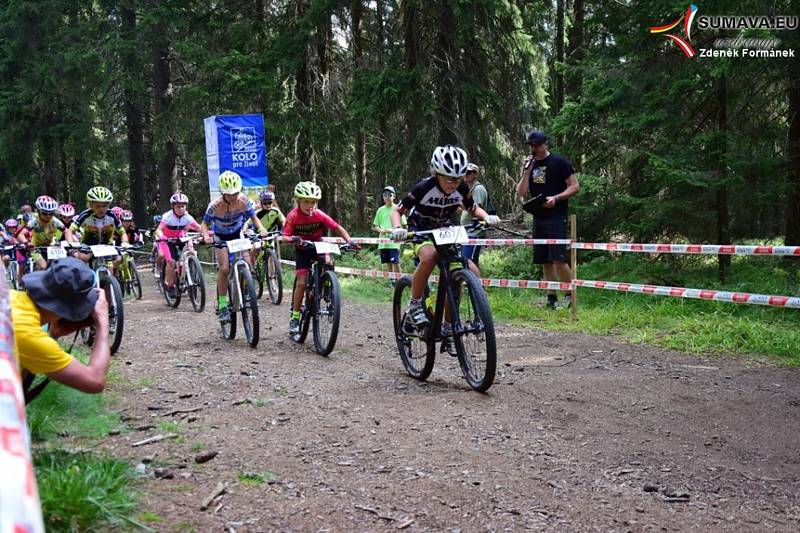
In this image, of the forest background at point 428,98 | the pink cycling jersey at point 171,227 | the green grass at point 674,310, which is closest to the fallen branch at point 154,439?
the green grass at point 674,310

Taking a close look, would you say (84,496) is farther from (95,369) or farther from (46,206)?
(46,206)

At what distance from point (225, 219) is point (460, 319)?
4.43 m

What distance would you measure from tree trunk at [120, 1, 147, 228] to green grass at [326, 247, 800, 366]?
53.3 feet

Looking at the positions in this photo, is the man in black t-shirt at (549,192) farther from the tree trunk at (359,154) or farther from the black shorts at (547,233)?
the tree trunk at (359,154)

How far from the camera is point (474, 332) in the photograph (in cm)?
546

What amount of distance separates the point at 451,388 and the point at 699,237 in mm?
6535

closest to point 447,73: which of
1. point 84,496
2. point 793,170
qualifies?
point 793,170

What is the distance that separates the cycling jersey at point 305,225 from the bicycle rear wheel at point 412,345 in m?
1.82

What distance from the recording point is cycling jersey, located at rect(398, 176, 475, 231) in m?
6.25

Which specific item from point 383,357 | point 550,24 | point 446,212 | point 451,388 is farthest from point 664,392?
point 550,24

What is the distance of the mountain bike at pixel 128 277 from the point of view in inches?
513

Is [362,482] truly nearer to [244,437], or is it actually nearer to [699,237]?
[244,437]

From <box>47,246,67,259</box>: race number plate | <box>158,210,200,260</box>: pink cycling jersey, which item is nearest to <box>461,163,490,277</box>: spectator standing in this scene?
<box>158,210,200,260</box>: pink cycling jersey

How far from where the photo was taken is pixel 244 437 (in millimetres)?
4512
